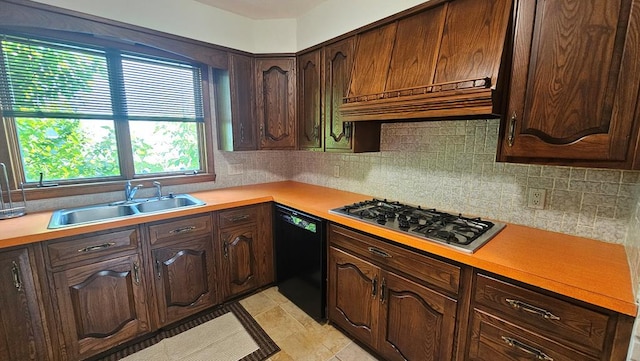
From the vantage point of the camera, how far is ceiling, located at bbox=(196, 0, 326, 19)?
2.21m

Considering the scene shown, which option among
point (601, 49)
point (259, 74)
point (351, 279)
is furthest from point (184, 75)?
point (601, 49)

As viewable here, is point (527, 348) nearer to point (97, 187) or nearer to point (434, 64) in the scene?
point (434, 64)

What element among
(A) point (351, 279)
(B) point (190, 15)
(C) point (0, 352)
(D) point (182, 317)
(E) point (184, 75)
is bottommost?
(D) point (182, 317)

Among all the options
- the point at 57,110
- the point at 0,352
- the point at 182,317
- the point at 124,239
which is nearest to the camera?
the point at 0,352

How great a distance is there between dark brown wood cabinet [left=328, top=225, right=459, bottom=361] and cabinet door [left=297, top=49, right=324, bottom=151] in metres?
0.95

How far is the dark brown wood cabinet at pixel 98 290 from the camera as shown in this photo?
1528 mm

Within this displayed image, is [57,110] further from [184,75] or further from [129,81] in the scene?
A: [184,75]

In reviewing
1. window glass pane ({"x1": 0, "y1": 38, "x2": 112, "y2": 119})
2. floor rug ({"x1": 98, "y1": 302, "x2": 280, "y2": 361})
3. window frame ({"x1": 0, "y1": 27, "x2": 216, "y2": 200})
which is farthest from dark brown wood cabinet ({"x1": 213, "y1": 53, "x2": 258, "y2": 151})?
floor rug ({"x1": 98, "y1": 302, "x2": 280, "y2": 361})

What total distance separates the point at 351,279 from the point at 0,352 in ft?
6.43

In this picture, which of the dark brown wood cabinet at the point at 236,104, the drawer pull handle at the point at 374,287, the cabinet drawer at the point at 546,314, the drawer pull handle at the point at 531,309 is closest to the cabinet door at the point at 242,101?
the dark brown wood cabinet at the point at 236,104

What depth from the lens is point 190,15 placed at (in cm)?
215

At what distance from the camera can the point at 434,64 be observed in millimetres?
1452

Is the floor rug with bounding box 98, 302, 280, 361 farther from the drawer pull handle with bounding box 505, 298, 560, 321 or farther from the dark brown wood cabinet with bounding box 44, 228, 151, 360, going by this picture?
the drawer pull handle with bounding box 505, 298, 560, 321

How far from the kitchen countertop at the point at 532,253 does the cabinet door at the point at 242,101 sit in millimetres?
781
